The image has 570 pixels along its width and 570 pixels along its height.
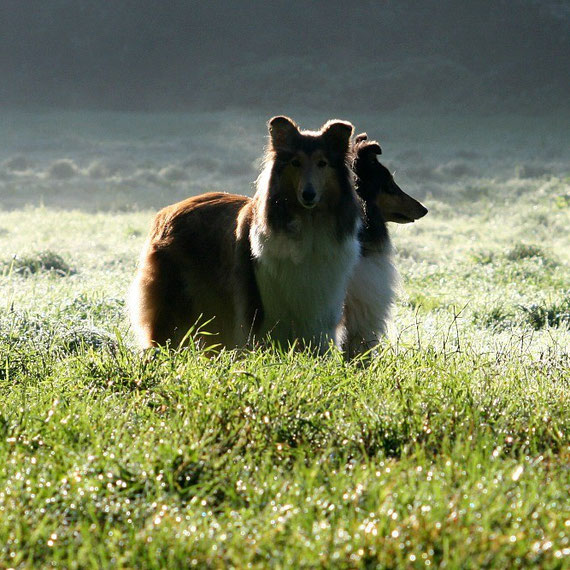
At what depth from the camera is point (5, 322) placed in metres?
6.26

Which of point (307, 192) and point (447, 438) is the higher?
point (307, 192)

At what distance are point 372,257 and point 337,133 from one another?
1.29 metres

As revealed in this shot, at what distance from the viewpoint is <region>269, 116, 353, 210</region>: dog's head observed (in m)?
5.03

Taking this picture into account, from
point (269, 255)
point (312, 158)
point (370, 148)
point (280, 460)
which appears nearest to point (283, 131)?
point (312, 158)

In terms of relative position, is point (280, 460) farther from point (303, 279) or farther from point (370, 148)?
point (370, 148)

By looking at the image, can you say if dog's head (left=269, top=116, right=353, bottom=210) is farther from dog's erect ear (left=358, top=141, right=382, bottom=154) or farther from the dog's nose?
dog's erect ear (left=358, top=141, right=382, bottom=154)

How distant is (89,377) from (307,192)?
175cm

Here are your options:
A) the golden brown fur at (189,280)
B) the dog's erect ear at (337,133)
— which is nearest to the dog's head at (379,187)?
the dog's erect ear at (337,133)

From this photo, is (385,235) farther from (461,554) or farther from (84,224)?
(84,224)

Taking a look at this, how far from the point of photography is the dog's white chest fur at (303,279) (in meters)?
5.24

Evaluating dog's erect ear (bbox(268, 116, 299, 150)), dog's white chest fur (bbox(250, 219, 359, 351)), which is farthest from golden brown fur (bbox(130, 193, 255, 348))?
dog's erect ear (bbox(268, 116, 299, 150))

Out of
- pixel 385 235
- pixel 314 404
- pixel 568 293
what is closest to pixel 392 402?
pixel 314 404

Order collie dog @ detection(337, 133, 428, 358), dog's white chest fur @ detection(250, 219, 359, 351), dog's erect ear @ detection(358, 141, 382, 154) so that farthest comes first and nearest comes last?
collie dog @ detection(337, 133, 428, 358)
dog's erect ear @ detection(358, 141, 382, 154)
dog's white chest fur @ detection(250, 219, 359, 351)

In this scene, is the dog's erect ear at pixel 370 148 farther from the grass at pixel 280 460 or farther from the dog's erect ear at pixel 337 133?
the grass at pixel 280 460
